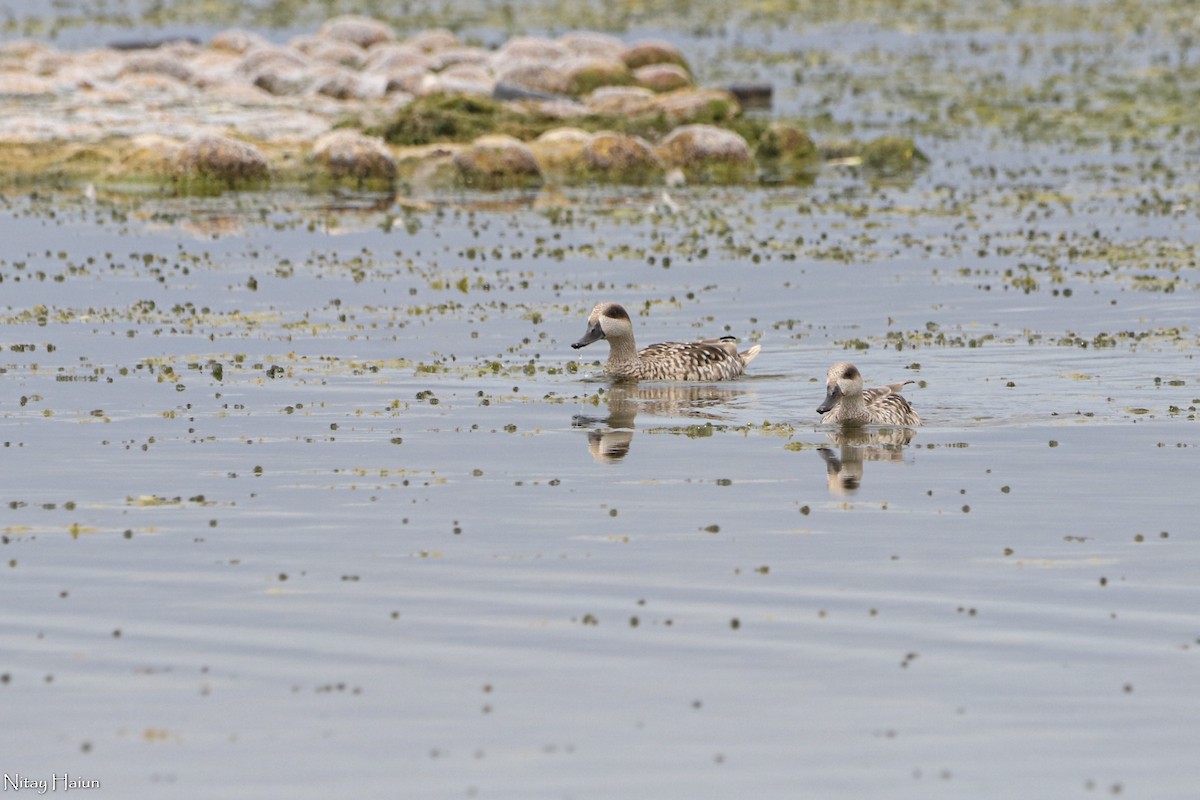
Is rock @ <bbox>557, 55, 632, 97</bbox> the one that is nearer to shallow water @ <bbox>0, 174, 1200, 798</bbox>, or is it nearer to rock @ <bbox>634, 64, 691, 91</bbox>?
rock @ <bbox>634, 64, 691, 91</bbox>

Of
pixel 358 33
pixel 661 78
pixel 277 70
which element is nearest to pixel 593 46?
pixel 661 78

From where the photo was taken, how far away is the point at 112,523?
15.7 m

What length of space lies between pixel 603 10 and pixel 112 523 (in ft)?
273

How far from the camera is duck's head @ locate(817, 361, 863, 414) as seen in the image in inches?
750

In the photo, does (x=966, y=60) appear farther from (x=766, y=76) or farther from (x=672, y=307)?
(x=672, y=307)

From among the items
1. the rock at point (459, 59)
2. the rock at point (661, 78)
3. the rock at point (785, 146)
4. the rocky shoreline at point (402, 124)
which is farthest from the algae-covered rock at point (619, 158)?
the rock at point (459, 59)

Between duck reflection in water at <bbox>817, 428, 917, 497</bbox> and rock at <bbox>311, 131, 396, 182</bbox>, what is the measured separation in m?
26.8

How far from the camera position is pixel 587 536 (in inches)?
599

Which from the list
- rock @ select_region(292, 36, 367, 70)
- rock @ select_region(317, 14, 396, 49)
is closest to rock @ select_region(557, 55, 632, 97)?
rock @ select_region(292, 36, 367, 70)

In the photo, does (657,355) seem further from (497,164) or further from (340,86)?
(340,86)

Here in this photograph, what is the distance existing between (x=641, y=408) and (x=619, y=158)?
25.0 meters

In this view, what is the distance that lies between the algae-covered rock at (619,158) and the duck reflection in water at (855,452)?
26.7 meters

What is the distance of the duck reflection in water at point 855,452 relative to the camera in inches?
684

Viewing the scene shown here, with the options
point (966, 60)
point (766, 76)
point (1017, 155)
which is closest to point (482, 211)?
point (1017, 155)
